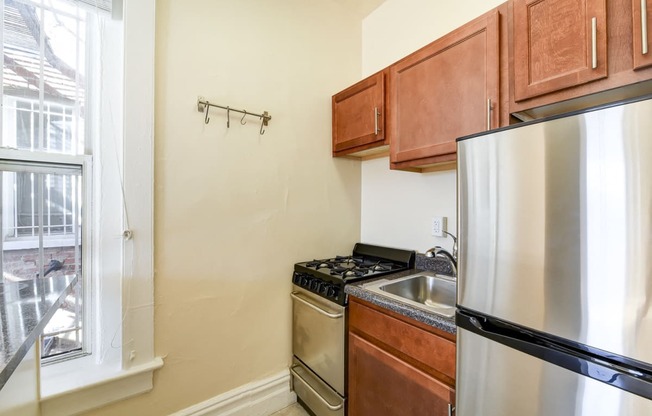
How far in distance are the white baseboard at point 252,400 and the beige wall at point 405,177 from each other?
120 cm

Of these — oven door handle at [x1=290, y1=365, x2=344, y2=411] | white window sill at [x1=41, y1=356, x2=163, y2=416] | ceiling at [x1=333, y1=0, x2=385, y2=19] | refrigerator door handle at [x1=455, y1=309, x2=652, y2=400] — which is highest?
ceiling at [x1=333, y1=0, x2=385, y2=19]

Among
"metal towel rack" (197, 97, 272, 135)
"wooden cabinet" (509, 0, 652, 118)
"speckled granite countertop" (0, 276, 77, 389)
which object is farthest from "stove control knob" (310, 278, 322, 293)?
"wooden cabinet" (509, 0, 652, 118)

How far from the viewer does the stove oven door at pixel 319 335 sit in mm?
1575

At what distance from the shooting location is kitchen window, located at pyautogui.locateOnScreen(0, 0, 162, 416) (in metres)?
1.28

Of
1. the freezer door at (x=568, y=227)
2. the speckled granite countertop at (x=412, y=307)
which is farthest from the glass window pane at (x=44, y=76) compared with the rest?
the freezer door at (x=568, y=227)

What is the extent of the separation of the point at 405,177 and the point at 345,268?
0.76 meters

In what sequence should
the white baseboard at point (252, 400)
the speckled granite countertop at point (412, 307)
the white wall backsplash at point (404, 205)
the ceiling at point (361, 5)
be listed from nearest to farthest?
1. the speckled granite countertop at point (412, 307)
2. the white baseboard at point (252, 400)
3. the white wall backsplash at point (404, 205)
4. the ceiling at point (361, 5)

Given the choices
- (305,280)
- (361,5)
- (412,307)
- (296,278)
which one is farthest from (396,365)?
(361,5)

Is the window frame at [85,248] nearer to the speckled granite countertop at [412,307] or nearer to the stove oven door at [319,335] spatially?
the stove oven door at [319,335]

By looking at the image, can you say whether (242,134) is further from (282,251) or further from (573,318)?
(573,318)

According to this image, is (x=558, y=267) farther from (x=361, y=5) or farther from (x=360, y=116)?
(x=361, y=5)

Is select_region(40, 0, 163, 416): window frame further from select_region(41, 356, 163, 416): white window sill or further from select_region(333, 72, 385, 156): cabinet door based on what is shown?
select_region(333, 72, 385, 156): cabinet door

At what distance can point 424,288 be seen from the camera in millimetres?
1708

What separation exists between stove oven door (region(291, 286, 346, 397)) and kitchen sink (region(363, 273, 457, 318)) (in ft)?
0.94
